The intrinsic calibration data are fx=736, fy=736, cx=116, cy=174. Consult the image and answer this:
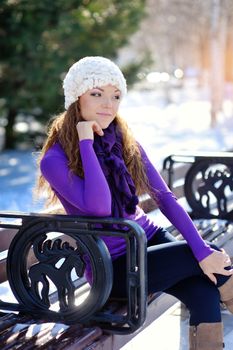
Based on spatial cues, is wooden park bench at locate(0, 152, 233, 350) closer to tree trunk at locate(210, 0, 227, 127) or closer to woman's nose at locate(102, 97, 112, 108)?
woman's nose at locate(102, 97, 112, 108)

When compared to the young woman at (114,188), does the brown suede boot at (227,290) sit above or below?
below

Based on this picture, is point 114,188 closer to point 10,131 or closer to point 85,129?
point 85,129

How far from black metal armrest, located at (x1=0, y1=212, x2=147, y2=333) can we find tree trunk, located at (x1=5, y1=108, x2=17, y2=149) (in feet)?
36.2

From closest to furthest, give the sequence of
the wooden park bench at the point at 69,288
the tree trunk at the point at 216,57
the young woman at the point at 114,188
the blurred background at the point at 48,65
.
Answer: the wooden park bench at the point at 69,288
the young woman at the point at 114,188
the blurred background at the point at 48,65
the tree trunk at the point at 216,57

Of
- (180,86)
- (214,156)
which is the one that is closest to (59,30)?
(214,156)

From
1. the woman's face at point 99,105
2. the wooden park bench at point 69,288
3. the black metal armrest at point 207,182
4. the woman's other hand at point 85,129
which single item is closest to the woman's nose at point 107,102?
the woman's face at point 99,105

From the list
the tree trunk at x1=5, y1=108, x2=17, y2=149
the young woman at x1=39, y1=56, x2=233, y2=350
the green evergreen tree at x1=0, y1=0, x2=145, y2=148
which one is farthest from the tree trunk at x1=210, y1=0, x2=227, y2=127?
the young woman at x1=39, y1=56, x2=233, y2=350

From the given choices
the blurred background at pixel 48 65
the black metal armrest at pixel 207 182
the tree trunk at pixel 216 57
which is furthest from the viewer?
the tree trunk at pixel 216 57

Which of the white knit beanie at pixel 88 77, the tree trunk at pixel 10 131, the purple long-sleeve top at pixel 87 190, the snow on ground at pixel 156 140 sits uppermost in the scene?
the white knit beanie at pixel 88 77

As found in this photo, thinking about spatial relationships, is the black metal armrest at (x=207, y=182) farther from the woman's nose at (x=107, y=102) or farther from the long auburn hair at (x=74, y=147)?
the woman's nose at (x=107, y=102)

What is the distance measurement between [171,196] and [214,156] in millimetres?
1711

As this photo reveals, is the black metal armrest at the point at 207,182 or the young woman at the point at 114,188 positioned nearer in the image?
the young woman at the point at 114,188

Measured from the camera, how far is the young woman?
10.1ft

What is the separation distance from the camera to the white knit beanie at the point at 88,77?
3270mm
